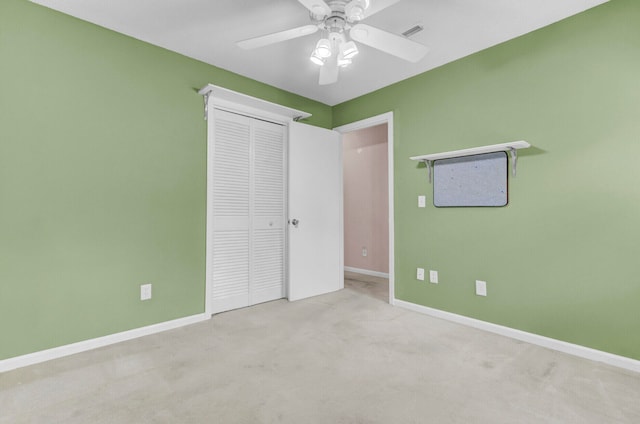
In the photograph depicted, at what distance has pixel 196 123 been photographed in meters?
2.89

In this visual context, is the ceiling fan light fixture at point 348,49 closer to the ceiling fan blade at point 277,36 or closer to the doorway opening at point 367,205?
the ceiling fan blade at point 277,36

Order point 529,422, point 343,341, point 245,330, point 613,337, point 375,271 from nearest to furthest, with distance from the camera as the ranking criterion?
point 529,422
point 613,337
point 343,341
point 245,330
point 375,271

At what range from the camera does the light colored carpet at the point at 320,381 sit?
Answer: 1553mm

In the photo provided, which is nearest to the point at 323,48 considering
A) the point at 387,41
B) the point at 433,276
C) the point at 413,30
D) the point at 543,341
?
the point at 387,41

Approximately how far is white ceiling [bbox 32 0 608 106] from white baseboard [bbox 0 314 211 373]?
2.38 metres

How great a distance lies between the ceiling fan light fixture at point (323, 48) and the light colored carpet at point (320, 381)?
6.56ft

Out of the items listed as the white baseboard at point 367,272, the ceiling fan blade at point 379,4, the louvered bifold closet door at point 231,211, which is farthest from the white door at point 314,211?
the ceiling fan blade at point 379,4

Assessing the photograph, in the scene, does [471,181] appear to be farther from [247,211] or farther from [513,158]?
[247,211]

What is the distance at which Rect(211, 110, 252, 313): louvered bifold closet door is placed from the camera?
305 cm

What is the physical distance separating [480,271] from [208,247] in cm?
248

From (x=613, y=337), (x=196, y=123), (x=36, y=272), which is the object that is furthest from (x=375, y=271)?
(x=36, y=272)

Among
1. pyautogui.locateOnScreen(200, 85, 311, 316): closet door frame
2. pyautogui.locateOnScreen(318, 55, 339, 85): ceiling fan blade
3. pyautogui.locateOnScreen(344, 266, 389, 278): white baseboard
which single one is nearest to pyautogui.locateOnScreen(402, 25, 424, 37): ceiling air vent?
pyautogui.locateOnScreen(318, 55, 339, 85): ceiling fan blade

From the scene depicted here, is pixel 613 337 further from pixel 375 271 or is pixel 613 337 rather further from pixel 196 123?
pixel 196 123

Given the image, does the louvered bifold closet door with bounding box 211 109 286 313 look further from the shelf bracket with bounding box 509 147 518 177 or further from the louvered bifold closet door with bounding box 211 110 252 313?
the shelf bracket with bounding box 509 147 518 177
